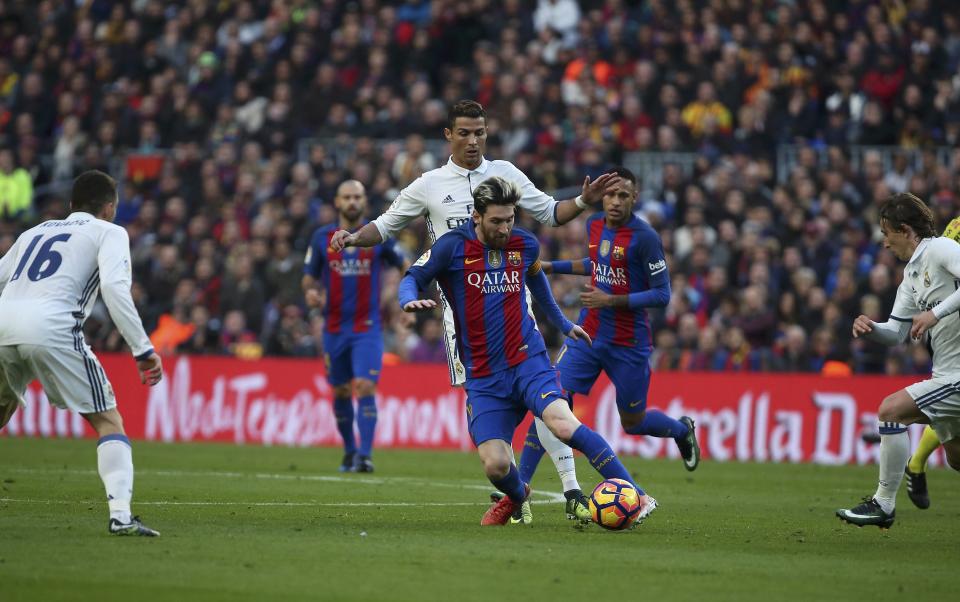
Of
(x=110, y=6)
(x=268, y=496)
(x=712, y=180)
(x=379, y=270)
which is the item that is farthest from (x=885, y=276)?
(x=110, y=6)

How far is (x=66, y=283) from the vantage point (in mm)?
8945

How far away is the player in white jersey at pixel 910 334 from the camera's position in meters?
10.1

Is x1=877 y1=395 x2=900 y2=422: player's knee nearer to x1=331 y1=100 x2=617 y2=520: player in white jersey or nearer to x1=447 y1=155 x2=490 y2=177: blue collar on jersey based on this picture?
x1=331 y1=100 x2=617 y2=520: player in white jersey

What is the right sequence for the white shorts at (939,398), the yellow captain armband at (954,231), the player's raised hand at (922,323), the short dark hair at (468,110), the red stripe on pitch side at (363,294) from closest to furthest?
the player's raised hand at (922,323) < the white shorts at (939,398) < the short dark hair at (468,110) < the yellow captain armband at (954,231) < the red stripe on pitch side at (363,294)

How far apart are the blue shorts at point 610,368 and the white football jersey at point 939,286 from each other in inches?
123

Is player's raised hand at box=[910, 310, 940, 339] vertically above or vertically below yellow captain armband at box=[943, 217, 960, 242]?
below

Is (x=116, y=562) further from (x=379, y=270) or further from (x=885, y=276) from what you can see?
(x=885, y=276)

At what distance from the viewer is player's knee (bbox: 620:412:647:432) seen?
13266 mm

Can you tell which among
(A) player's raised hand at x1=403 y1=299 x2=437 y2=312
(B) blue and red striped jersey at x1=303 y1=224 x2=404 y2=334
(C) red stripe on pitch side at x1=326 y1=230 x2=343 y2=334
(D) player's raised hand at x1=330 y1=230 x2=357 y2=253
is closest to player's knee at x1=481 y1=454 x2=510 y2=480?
(A) player's raised hand at x1=403 y1=299 x2=437 y2=312

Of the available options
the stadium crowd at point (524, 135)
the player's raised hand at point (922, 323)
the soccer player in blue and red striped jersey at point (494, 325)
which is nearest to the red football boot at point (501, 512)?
the soccer player in blue and red striped jersey at point (494, 325)

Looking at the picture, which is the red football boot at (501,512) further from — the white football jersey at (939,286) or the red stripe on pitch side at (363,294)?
the red stripe on pitch side at (363,294)

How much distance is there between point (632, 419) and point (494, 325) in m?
3.60

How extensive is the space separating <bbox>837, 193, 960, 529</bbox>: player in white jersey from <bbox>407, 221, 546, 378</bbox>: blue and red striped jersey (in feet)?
7.83

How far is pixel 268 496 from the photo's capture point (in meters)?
12.5
